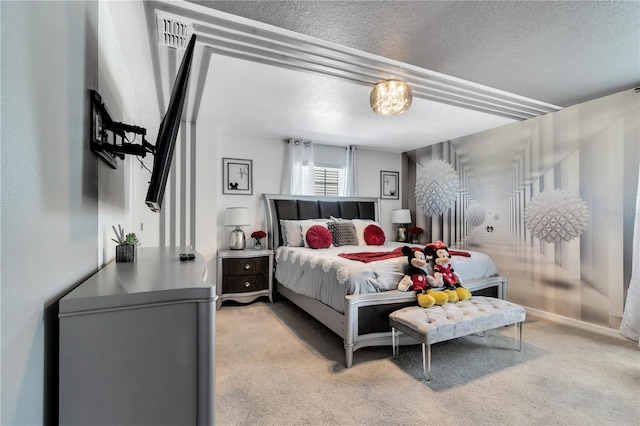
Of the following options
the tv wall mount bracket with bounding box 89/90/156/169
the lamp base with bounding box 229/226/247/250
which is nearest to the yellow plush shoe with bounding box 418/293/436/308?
the tv wall mount bracket with bounding box 89/90/156/169

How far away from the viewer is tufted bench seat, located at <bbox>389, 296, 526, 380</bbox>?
2.17 metres

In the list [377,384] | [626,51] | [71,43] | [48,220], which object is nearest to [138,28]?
[71,43]

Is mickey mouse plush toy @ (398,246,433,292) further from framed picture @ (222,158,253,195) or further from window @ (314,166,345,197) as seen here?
framed picture @ (222,158,253,195)

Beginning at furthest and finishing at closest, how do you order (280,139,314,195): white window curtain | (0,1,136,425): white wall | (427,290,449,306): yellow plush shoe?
(280,139,314,195): white window curtain < (427,290,449,306): yellow plush shoe < (0,1,136,425): white wall

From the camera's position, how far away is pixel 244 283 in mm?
4051

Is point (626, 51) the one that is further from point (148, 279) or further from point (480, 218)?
point (148, 279)

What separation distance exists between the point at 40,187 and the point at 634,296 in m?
4.42

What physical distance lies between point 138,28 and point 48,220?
1703 millimetres

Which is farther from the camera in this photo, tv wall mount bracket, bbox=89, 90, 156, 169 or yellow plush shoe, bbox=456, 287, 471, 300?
yellow plush shoe, bbox=456, 287, 471, 300

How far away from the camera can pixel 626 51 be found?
233 cm

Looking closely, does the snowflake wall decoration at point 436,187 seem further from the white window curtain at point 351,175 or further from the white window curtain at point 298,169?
the white window curtain at point 298,169

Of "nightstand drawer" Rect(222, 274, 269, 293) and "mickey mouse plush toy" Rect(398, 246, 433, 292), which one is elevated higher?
"mickey mouse plush toy" Rect(398, 246, 433, 292)

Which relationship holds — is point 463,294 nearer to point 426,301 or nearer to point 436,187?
point 426,301

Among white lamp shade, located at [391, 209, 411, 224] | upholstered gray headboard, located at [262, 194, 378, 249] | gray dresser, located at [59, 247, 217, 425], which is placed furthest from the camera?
white lamp shade, located at [391, 209, 411, 224]
